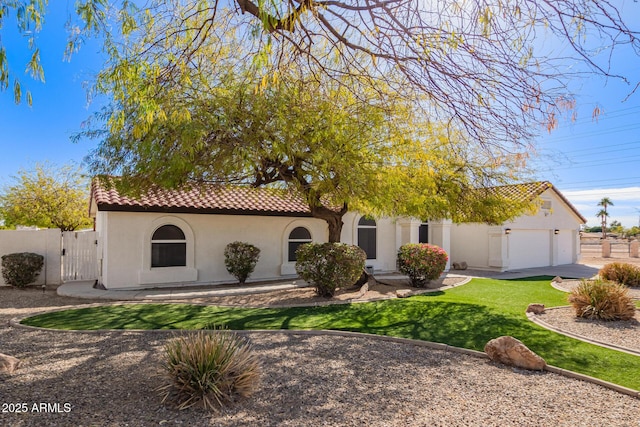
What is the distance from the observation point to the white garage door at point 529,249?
74.6ft

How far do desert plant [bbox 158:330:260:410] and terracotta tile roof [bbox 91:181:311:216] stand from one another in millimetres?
7293

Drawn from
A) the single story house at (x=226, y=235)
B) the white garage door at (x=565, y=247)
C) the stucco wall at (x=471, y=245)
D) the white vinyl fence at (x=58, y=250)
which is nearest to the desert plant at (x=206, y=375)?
the single story house at (x=226, y=235)

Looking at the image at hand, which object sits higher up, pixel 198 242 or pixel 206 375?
pixel 198 242

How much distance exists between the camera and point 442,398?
4.82 meters

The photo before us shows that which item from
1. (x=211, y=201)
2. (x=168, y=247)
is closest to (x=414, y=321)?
(x=211, y=201)

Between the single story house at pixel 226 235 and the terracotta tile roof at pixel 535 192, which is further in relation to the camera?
the terracotta tile roof at pixel 535 192

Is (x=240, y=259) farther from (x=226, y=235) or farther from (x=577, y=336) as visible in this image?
(x=577, y=336)

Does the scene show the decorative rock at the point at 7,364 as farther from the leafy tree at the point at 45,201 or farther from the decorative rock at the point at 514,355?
the leafy tree at the point at 45,201

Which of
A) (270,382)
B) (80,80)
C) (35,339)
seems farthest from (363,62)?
(35,339)

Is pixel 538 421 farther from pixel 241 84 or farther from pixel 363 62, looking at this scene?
pixel 241 84

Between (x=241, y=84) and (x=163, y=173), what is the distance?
9.69ft

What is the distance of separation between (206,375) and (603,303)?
30.8 ft

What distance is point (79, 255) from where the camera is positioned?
1616 cm

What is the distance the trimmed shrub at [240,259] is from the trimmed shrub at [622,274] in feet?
46.2
